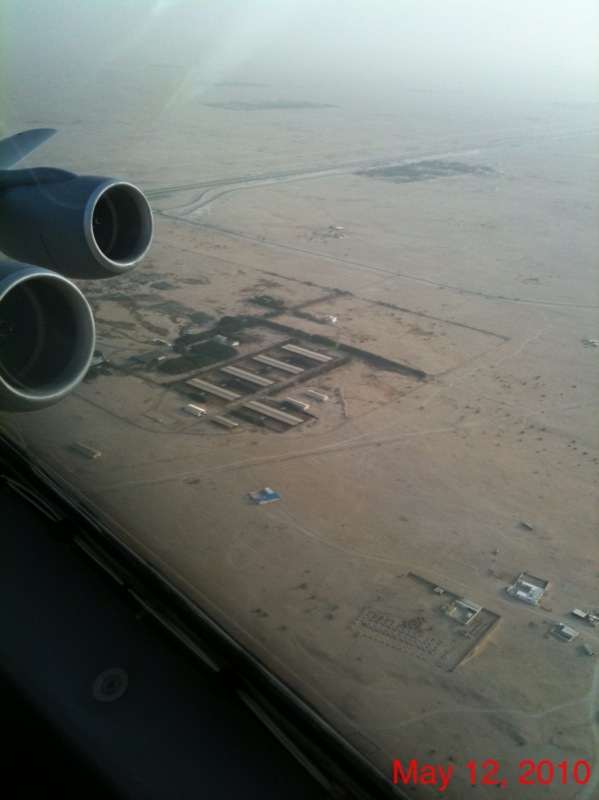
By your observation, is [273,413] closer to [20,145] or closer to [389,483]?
[389,483]

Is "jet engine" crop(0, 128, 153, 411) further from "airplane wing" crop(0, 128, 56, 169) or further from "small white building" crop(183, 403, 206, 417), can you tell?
"small white building" crop(183, 403, 206, 417)

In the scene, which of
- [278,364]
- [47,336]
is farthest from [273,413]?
[47,336]

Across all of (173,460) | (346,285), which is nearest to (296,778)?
(173,460)

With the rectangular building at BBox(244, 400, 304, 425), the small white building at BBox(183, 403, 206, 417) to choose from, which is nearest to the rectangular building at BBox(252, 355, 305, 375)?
the rectangular building at BBox(244, 400, 304, 425)

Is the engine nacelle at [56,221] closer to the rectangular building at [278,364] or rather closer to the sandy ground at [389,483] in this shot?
the sandy ground at [389,483]

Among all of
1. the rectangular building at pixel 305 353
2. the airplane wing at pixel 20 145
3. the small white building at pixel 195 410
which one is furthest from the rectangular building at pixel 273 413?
the airplane wing at pixel 20 145

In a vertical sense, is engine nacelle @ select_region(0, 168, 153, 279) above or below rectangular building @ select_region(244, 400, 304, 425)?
above
